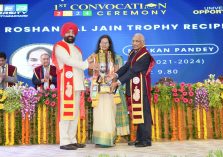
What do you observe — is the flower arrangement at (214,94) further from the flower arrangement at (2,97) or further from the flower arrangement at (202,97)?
the flower arrangement at (2,97)

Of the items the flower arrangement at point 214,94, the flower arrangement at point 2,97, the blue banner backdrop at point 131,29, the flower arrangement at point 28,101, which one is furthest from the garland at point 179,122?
the blue banner backdrop at point 131,29

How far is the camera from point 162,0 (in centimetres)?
834

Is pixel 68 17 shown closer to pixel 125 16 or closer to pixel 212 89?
pixel 125 16

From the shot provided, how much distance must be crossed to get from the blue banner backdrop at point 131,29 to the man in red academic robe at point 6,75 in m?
1.61

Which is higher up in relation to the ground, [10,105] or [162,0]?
[162,0]

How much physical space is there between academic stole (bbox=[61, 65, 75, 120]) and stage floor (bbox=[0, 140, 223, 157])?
0.43m

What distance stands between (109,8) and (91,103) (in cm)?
335

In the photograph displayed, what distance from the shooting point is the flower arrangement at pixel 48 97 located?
212 inches

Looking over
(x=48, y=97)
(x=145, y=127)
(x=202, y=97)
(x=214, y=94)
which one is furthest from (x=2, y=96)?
(x=214, y=94)

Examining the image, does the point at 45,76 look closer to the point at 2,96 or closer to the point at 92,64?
the point at 2,96

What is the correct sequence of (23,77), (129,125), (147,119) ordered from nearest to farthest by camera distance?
(147,119) → (129,125) → (23,77)

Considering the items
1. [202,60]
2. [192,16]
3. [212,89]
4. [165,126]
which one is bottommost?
[165,126]

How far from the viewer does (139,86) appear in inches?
199

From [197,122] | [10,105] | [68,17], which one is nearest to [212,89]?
[197,122]
